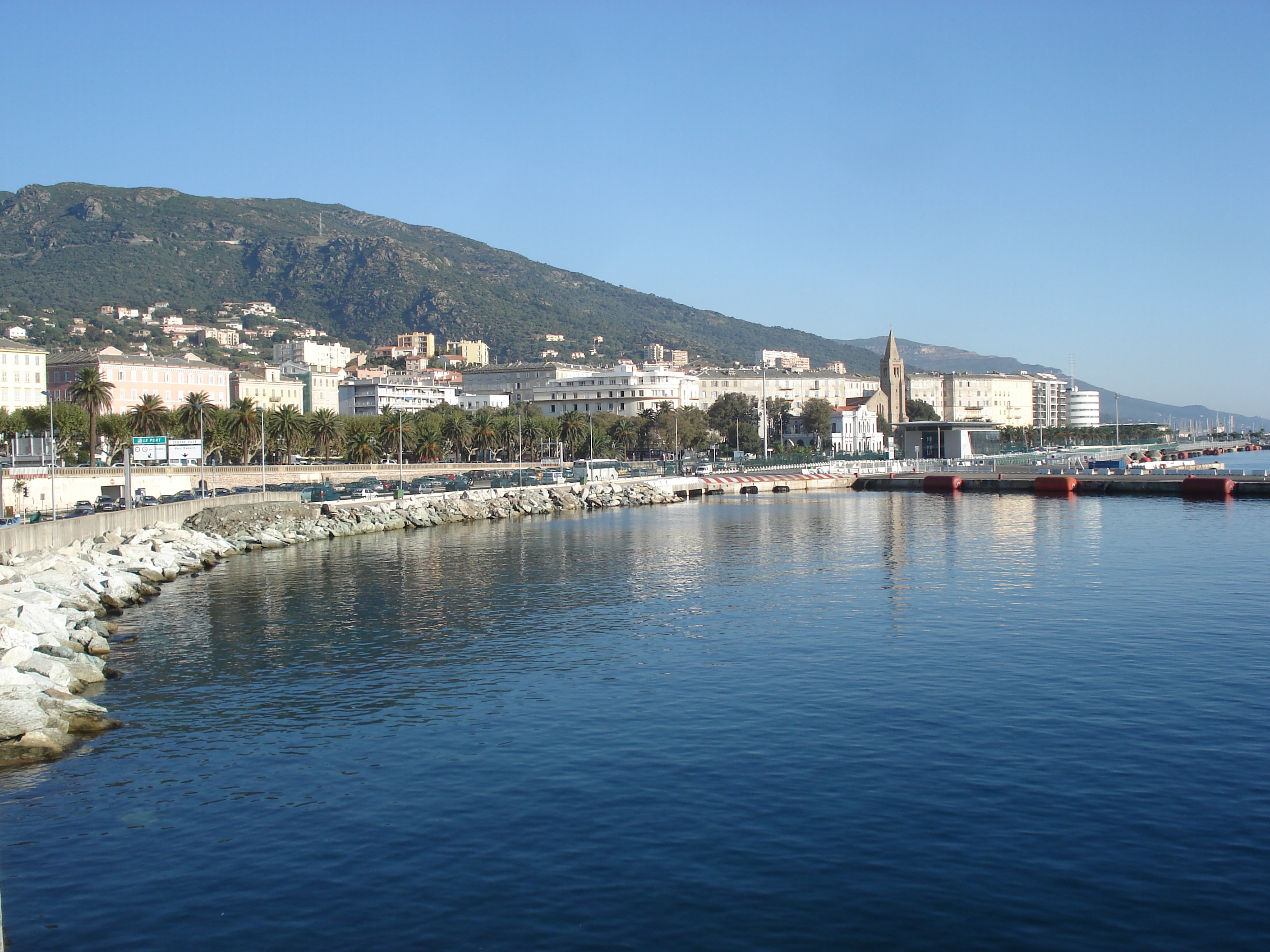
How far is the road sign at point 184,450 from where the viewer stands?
197 ft

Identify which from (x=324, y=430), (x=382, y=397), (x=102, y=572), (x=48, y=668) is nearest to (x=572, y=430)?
(x=324, y=430)

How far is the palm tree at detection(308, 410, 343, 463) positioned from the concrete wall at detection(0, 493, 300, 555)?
31.2 metres

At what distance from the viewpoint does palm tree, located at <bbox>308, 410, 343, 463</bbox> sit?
9206 centimetres

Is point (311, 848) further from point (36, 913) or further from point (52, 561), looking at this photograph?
point (52, 561)

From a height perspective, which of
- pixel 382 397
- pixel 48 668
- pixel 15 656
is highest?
pixel 382 397

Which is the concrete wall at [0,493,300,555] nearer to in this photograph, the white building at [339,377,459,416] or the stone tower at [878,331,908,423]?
the white building at [339,377,459,416]

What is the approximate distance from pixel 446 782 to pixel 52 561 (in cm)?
2345

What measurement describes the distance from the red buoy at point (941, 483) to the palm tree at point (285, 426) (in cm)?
5296

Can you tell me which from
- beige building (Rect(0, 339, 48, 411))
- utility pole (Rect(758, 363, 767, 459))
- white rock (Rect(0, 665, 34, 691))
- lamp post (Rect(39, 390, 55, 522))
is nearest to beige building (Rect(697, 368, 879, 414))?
utility pole (Rect(758, 363, 767, 459))

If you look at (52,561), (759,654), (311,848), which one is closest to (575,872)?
(311,848)

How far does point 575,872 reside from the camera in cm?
1180

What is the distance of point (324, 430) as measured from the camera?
9231 centimetres

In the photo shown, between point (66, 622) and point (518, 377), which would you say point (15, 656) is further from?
point (518, 377)

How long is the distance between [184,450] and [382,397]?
91742 mm
